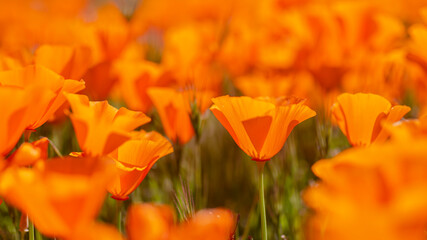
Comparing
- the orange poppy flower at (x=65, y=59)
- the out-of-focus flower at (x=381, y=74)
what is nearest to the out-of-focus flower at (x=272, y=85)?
the out-of-focus flower at (x=381, y=74)

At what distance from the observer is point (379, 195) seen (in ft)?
1.16

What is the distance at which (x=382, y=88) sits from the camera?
3.70 feet

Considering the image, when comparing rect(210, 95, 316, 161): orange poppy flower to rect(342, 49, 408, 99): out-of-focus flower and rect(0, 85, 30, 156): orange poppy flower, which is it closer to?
rect(0, 85, 30, 156): orange poppy flower

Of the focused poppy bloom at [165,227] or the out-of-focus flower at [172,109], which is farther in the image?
the out-of-focus flower at [172,109]

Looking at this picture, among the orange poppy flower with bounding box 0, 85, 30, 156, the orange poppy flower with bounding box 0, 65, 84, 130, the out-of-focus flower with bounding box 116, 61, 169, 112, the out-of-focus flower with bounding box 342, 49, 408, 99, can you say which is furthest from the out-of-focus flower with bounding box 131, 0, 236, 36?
the orange poppy flower with bounding box 0, 85, 30, 156

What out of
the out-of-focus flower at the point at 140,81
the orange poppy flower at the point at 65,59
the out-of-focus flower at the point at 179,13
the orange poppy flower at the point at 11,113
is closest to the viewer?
the orange poppy flower at the point at 11,113

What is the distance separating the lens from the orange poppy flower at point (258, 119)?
1.96 feet

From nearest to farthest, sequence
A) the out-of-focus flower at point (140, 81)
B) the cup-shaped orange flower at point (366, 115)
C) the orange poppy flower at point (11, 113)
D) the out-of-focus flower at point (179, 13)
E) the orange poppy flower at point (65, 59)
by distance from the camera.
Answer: the orange poppy flower at point (11, 113), the cup-shaped orange flower at point (366, 115), the orange poppy flower at point (65, 59), the out-of-focus flower at point (140, 81), the out-of-focus flower at point (179, 13)

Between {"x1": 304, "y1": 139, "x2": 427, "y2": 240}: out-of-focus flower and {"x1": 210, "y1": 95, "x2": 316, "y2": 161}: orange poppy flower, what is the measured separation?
23cm

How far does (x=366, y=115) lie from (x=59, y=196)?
1.17 ft

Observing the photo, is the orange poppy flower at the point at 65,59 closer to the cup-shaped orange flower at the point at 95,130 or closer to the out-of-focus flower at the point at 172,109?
the out-of-focus flower at the point at 172,109

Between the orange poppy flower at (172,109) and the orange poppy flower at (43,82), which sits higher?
the orange poppy flower at (43,82)

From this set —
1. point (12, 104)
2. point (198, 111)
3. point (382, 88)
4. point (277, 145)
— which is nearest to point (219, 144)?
point (382, 88)

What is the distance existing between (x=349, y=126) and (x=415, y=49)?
0.30 meters
